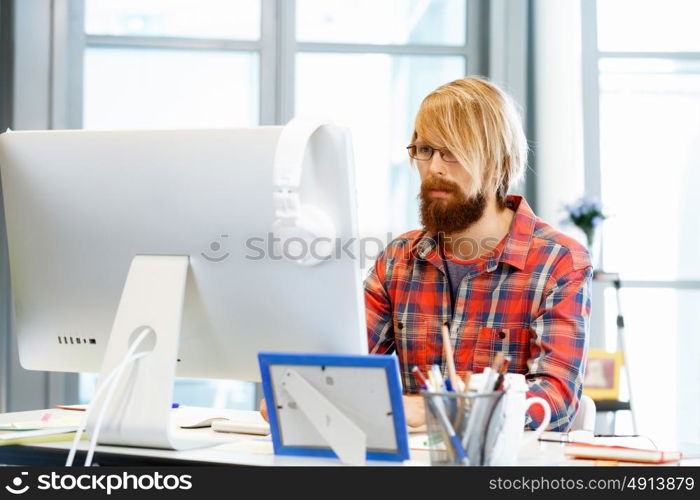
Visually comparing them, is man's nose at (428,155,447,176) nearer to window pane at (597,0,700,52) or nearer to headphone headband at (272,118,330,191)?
headphone headband at (272,118,330,191)

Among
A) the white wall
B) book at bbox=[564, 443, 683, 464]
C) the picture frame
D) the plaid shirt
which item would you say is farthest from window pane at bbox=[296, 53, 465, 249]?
book at bbox=[564, 443, 683, 464]

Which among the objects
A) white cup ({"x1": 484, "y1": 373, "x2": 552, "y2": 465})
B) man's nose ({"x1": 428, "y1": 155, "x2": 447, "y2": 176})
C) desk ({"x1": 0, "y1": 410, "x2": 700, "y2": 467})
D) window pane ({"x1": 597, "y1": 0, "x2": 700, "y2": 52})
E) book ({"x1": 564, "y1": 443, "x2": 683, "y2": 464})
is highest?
window pane ({"x1": 597, "y1": 0, "x2": 700, "y2": 52})

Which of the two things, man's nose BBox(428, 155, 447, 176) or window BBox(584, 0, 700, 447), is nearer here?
man's nose BBox(428, 155, 447, 176)

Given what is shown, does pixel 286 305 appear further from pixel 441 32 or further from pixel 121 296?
pixel 441 32

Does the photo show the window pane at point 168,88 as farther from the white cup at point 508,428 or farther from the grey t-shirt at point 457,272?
the white cup at point 508,428

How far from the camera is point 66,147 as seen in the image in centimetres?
124

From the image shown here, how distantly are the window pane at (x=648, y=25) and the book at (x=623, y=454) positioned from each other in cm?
330

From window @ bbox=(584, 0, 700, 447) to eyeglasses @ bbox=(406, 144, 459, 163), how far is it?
8.19 ft

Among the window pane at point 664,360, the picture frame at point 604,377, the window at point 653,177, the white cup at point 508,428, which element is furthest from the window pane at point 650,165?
the white cup at point 508,428

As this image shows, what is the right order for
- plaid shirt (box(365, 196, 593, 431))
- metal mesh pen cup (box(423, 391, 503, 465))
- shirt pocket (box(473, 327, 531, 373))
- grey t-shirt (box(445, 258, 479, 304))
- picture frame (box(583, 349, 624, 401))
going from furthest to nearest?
picture frame (box(583, 349, 624, 401))
grey t-shirt (box(445, 258, 479, 304))
shirt pocket (box(473, 327, 531, 373))
plaid shirt (box(365, 196, 593, 431))
metal mesh pen cup (box(423, 391, 503, 465))

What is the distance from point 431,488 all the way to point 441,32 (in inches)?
141

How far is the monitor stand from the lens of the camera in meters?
1.19

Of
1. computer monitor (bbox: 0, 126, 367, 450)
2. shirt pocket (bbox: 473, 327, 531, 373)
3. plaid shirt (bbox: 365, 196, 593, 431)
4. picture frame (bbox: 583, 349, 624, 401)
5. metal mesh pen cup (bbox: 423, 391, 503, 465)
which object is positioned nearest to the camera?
metal mesh pen cup (bbox: 423, 391, 503, 465)

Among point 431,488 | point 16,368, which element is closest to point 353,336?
point 431,488
